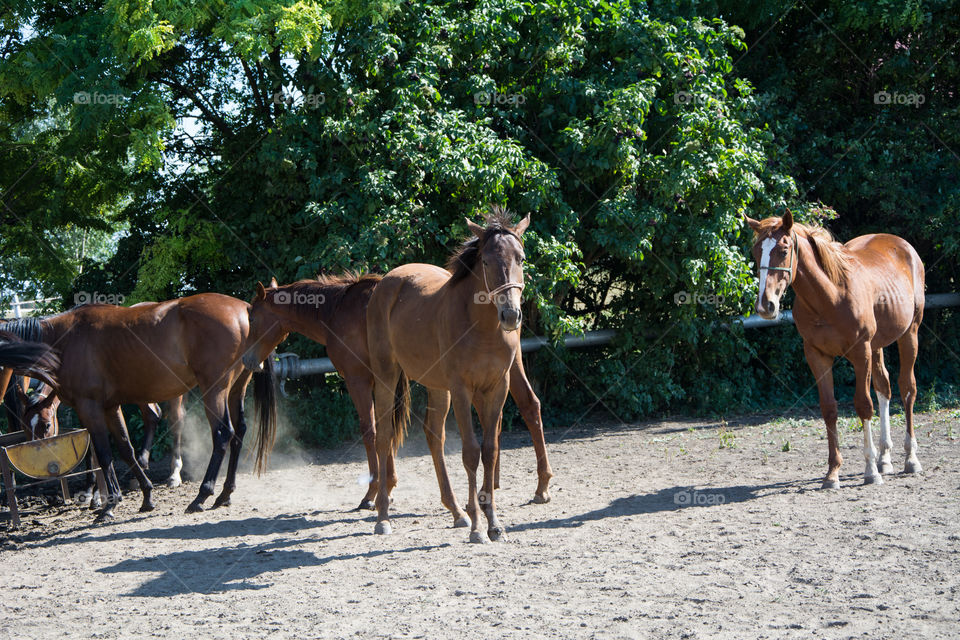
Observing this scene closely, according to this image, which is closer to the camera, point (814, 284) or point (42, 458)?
point (814, 284)

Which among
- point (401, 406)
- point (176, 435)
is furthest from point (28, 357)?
point (401, 406)

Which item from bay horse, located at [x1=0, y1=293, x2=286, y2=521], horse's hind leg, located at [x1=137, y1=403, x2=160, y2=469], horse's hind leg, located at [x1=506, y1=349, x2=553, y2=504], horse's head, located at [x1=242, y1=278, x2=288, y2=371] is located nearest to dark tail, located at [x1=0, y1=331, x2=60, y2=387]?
bay horse, located at [x1=0, y1=293, x2=286, y2=521]

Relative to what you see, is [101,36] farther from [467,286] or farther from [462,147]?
[467,286]

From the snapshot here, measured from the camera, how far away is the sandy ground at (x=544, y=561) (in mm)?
4309

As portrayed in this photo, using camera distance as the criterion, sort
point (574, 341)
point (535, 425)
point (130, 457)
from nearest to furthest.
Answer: point (535, 425), point (130, 457), point (574, 341)

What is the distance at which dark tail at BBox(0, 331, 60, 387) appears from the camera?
7348 mm

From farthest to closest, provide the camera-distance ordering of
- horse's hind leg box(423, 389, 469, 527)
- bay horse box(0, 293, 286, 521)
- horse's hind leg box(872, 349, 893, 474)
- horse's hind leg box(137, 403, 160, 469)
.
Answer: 1. horse's hind leg box(137, 403, 160, 469)
2. bay horse box(0, 293, 286, 521)
3. horse's hind leg box(872, 349, 893, 474)
4. horse's hind leg box(423, 389, 469, 527)

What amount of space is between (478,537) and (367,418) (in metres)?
1.68

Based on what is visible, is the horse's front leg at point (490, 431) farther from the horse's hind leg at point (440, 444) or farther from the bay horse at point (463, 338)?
the horse's hind leg at point (440, 444)

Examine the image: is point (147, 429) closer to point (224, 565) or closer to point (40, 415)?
point (40, 415)

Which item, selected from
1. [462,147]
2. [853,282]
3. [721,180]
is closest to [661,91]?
[721,180]

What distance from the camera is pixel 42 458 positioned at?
7.27m

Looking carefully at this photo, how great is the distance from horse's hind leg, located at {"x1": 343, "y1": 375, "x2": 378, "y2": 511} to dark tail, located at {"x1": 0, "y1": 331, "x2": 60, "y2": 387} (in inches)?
108

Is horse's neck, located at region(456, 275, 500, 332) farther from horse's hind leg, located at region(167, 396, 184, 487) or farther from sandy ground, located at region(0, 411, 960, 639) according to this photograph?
horse's hind leg, located at region(167, 396, 184, 487)
